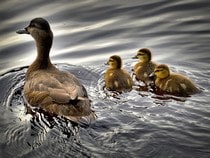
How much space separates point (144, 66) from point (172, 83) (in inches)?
31.7

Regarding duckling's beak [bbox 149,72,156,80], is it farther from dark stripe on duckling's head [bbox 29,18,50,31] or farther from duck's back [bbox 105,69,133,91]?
dark stripe on duckling's head [bbox 29,18,50,31]

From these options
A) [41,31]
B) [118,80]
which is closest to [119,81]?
[118,80]

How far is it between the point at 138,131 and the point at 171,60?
280cm

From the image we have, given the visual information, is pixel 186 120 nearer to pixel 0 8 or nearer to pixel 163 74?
pixel 163 74

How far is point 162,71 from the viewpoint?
8.69 metres

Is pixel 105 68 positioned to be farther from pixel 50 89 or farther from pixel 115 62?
pixel 50 89

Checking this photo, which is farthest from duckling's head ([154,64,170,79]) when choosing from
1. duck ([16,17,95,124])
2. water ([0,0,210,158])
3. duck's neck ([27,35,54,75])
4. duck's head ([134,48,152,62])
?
duck's neck ([27,35,54,75])

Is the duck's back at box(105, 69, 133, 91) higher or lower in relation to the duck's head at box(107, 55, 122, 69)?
lower

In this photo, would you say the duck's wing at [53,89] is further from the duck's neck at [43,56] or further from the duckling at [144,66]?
the duckling at [144,66]

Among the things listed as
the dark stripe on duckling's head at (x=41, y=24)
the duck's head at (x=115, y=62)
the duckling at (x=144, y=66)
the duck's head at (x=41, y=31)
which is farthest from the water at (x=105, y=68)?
the dark stripe on duckling's head at (x=41, y=24)

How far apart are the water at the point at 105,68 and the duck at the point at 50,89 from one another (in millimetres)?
151

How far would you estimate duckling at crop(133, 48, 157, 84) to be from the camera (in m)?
9.13

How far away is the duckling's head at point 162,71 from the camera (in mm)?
8680

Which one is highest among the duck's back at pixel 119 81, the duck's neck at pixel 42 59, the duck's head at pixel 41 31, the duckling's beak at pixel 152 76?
the duck's head at pixel 41 31
